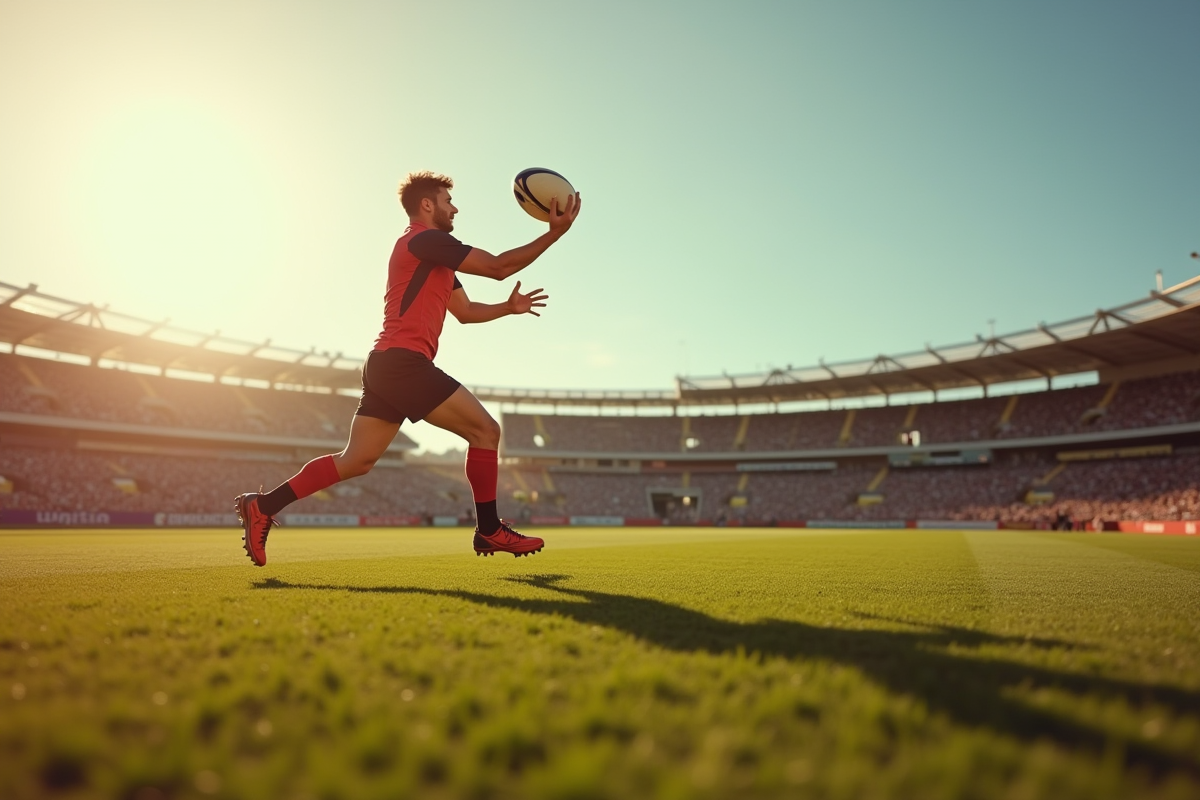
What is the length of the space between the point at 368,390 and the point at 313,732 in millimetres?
3716

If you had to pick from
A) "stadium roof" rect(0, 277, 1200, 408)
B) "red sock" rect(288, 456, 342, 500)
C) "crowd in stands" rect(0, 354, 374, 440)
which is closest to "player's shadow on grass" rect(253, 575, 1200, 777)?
"red sock" rect(288, 456, 342, 500)

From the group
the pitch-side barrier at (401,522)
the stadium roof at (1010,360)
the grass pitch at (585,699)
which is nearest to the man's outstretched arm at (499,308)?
the grass pitch at (585,699)

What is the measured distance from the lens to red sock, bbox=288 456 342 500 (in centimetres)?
507

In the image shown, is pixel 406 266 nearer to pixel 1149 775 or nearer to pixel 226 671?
pixel 226 671

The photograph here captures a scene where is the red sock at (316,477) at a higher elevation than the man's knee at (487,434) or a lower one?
lower

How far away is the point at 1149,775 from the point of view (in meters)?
1.24

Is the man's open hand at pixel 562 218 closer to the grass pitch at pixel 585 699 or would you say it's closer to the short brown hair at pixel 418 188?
the short brown hair at pixel 418 188

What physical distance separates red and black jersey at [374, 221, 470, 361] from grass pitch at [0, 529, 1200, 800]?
6.38ft

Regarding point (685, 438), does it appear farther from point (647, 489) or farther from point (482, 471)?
point (482, 471)

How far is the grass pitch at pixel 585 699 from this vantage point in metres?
1.16

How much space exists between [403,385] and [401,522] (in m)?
40.8

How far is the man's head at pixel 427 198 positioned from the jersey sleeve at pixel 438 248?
52cm

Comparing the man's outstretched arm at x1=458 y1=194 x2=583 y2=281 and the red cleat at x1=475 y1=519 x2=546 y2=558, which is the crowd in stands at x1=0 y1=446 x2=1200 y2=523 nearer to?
the red cleat at x1=475 y1=519 x2=546 y2=558

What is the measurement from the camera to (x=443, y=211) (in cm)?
516
